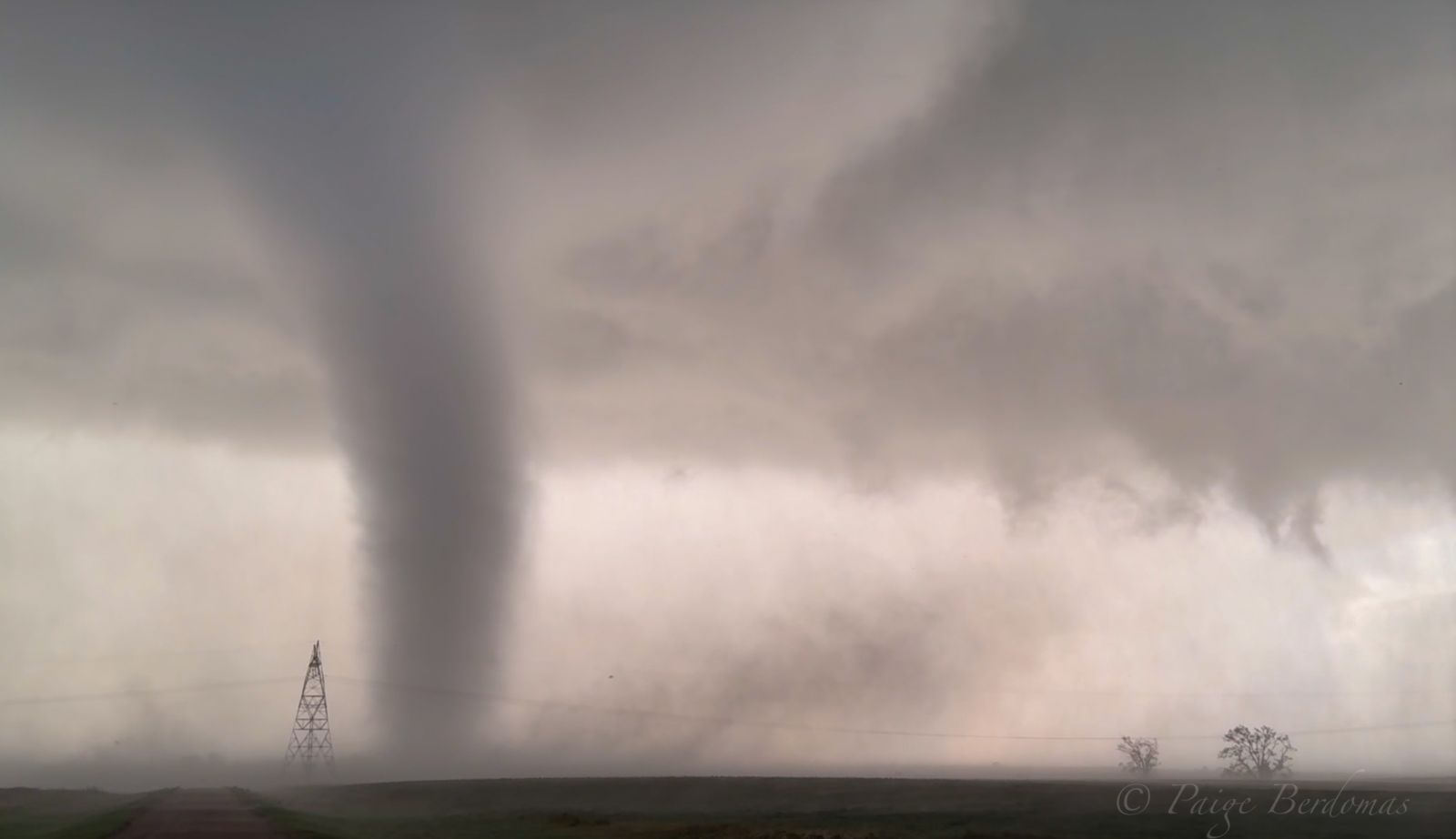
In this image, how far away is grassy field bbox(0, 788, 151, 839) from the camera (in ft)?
255

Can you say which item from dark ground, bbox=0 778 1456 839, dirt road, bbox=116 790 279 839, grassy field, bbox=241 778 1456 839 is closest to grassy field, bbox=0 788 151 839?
dark ground, bbox=0 778 1456 839

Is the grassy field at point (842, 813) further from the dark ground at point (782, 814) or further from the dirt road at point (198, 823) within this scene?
the dirt road at point (198, 823)

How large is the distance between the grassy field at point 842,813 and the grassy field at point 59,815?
46.3 ft

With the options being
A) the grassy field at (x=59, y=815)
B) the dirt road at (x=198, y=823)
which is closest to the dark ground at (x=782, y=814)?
the dirt road at (x=198, y=823)

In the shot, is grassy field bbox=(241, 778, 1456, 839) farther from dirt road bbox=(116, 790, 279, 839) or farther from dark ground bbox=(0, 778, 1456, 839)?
dirt road bbox=(116, 790, 279, 839)

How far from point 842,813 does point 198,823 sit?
65.4 meters

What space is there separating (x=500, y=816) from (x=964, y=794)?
5979cm

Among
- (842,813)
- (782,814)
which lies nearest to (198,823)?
(782,814)

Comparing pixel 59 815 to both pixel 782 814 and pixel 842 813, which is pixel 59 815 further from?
pixel 842 813

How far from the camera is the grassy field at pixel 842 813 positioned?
7256 centimetres

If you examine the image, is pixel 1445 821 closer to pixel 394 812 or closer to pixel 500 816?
pixel 500 816

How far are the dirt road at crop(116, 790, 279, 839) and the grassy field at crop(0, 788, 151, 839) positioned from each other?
7.00 ft

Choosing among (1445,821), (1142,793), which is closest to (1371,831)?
(1445,821)

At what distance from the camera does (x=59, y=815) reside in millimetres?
105500
